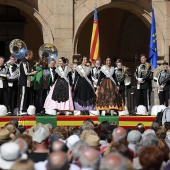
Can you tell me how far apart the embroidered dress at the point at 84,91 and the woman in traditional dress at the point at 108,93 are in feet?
1.03

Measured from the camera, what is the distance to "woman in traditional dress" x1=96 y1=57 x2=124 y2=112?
1647 cm

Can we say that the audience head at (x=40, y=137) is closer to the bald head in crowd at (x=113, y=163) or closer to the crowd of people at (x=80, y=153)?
the crowd of people at (x=80, y=153)

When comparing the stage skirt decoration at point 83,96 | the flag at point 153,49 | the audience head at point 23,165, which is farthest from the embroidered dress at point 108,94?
the audience head at point 23,165

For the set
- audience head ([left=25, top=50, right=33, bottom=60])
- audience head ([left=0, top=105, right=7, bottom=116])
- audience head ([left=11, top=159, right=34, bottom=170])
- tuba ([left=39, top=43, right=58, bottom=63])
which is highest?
tuba ([left=39, top=43, right=58, bottom=63])

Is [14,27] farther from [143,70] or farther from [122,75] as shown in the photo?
[143,70]

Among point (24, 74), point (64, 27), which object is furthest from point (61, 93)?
point (64, 27)

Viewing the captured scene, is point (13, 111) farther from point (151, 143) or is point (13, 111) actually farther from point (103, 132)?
point (151, 143)

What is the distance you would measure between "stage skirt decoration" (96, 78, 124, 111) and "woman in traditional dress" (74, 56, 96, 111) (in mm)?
372

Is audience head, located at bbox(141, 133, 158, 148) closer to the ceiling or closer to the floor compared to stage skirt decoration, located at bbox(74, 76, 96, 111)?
closer to the floor

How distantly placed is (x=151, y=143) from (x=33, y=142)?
53.8 inches

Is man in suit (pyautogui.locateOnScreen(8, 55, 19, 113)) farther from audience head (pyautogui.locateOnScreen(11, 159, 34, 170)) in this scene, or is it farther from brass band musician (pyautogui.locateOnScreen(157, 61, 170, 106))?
audience head (pyautogui.locateOnScreen(11, 159, 34, 170))

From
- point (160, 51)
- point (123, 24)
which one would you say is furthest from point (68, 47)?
point (123, 24)

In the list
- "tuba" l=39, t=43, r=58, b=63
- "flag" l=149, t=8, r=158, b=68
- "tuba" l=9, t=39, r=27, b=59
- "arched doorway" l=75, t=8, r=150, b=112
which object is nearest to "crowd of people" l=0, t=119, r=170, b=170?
"tuba" l=9, t=39, r=27, b=59

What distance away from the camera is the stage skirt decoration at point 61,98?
16.5 meters
